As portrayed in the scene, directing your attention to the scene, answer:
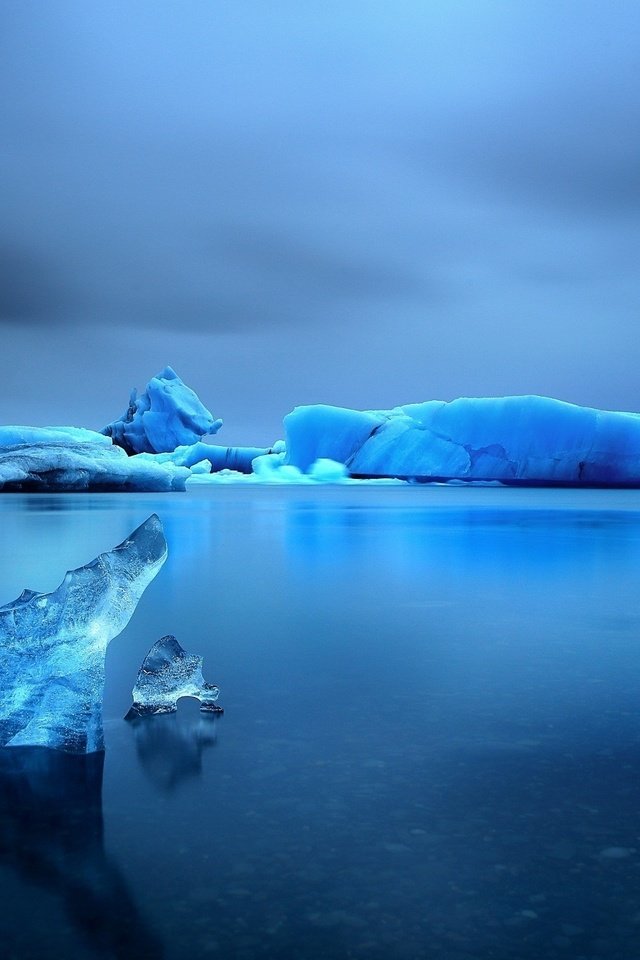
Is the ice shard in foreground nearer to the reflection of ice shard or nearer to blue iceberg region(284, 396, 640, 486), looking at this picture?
the reflection of ice shard

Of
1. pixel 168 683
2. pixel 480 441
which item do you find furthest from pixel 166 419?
pixel 168 683

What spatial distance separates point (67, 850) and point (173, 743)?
565mm

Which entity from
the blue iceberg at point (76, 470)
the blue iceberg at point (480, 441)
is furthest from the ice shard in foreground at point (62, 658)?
the blue iceberg at point (480, 441)

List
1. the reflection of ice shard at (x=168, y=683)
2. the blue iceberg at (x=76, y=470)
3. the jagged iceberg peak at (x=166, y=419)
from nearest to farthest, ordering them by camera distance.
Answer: the reflection of ice shard at (x=168, y=683)
the blue iceberg at (x=76, y=470)
the jagged iceberg peak at (x=166, y=419)

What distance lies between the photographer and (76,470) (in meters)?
19.8

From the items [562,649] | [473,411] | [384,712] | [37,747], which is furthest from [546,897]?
[473,411]

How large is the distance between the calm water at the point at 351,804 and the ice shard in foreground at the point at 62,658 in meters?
0.08

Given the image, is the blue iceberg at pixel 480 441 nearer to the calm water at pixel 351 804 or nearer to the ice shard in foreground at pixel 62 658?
the calm water at pixel 351 804

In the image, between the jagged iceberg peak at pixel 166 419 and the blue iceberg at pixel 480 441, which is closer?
the blue iceberg at pixel 480 441

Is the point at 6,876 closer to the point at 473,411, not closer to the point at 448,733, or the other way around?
the point at 448,733

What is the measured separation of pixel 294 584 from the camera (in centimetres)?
451

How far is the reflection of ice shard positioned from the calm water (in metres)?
0.05

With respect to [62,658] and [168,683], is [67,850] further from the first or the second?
[168,683]

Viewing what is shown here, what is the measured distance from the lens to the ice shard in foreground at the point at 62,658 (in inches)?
73.0
